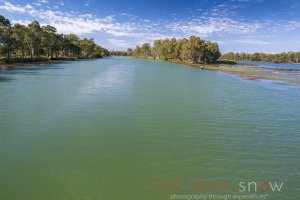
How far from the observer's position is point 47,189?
1071 centimetres

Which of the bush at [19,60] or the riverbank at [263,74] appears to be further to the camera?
the bush at [19,60]

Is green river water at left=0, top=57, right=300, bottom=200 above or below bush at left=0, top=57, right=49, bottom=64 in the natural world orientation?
below

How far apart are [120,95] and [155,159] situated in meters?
19.8

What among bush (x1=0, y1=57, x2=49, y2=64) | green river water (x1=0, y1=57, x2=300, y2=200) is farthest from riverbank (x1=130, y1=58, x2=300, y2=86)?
bush (x1=0, y1=57, x2=49, y2=64)

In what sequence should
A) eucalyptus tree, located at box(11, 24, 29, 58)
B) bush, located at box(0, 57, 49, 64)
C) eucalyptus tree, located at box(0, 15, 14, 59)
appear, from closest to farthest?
1. bush, located at box(0, 57, 49, 64)
2. eucalyptus tree, located at box(0, 15, 14, 59)
3. eucalyptus tree, located at box(11, 24, 29, 58)

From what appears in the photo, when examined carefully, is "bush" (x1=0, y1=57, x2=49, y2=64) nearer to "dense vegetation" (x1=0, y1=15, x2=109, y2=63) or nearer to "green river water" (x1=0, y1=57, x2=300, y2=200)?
"dense vegetation" (x1=0, y1=15, x2=109, y2=63)

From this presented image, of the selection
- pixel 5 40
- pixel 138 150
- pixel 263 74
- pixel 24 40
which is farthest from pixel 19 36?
pixel 138 150

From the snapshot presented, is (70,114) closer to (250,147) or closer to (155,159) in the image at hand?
(155,159)

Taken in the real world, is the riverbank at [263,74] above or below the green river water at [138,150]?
above

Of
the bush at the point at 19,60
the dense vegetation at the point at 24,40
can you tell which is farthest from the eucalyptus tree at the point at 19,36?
the bush at the point at 19,60

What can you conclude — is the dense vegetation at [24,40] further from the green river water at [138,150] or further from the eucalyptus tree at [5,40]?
the green river water at [138,150]

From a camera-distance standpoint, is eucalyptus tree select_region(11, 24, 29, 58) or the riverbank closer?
the riverbank

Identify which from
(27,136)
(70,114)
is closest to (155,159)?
(27,136)

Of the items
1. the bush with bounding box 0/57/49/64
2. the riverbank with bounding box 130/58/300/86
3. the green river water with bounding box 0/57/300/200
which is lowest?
the green river water with bounding box 0/57/300/200
